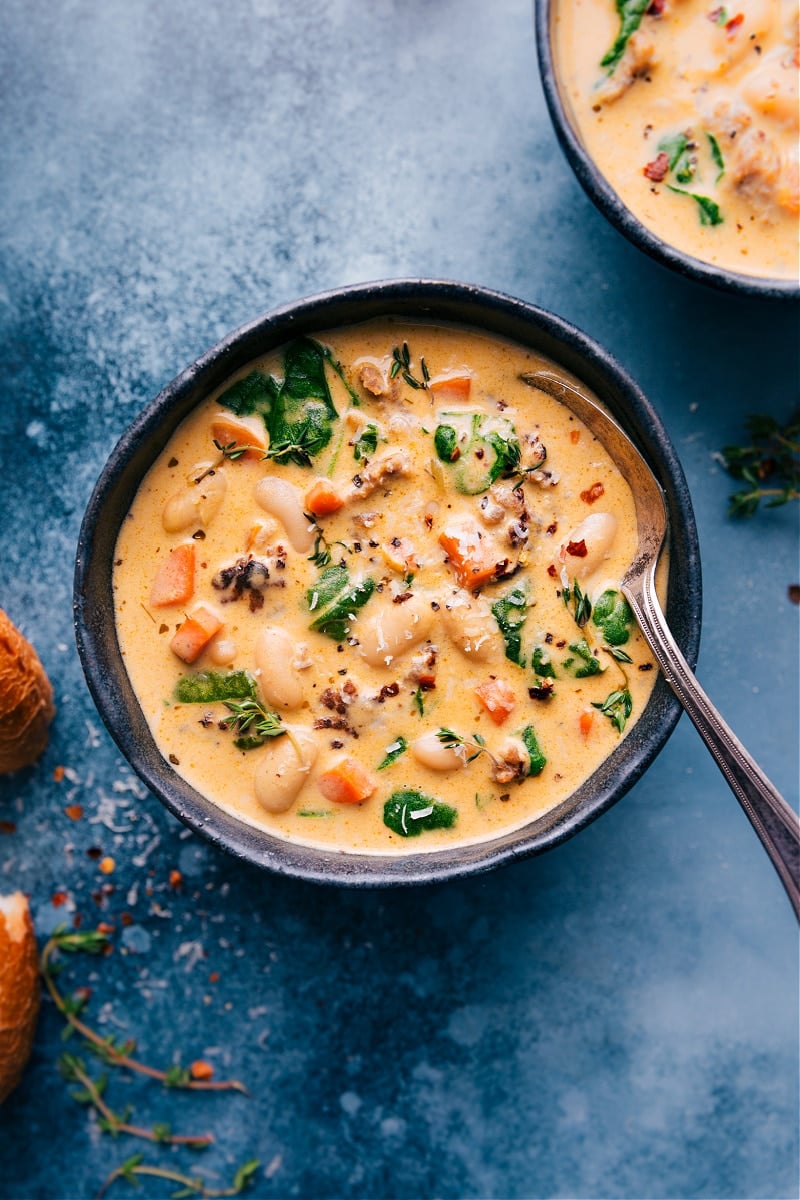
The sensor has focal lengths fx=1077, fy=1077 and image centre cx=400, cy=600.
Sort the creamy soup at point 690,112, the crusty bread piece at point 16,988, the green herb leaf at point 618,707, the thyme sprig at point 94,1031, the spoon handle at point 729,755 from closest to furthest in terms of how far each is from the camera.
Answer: the spoon handle at point 729,755 < the green herb leaf at point 618,707 < the creamy soup at point 690,112 < the crusty bread piece at point 16,988 < the thyme sprig at point 94,1031

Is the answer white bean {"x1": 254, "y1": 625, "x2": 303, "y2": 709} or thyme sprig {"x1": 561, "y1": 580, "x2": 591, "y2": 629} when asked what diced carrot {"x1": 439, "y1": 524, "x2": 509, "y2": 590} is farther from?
white bean {"x1": 254, "y1": 625, "x2": 303, "y2": 709}

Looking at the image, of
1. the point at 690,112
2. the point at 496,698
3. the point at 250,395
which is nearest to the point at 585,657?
the point at 496,698

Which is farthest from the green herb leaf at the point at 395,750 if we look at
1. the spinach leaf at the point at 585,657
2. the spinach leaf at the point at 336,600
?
the spinach leaf at the point at 585,657

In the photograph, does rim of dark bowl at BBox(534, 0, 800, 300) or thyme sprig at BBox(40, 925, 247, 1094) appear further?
thyme sprig at BBox(40, 925, 247, 1094)

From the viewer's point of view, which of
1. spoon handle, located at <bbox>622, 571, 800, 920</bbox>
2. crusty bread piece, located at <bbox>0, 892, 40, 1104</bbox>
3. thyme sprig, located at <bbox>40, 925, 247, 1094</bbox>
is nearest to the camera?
spoon handle, located at <bbox>622, 571, 800, 920</bbox>

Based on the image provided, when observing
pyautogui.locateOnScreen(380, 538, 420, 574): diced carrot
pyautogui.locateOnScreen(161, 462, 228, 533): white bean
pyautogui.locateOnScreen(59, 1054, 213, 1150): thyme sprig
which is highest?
pyautogui.locateOnScreen(161, 462, 228, 533): white bean

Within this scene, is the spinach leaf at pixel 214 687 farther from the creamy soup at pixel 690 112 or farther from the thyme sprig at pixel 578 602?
the creamy soup at pixel 690 112

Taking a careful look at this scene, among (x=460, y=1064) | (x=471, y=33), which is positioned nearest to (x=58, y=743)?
(x=460, y=1064)

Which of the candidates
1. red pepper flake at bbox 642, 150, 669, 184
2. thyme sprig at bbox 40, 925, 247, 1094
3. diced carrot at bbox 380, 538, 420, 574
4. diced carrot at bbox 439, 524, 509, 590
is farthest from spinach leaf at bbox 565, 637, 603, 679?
thyme sprig at bbox 40, 925, 247, 1094
